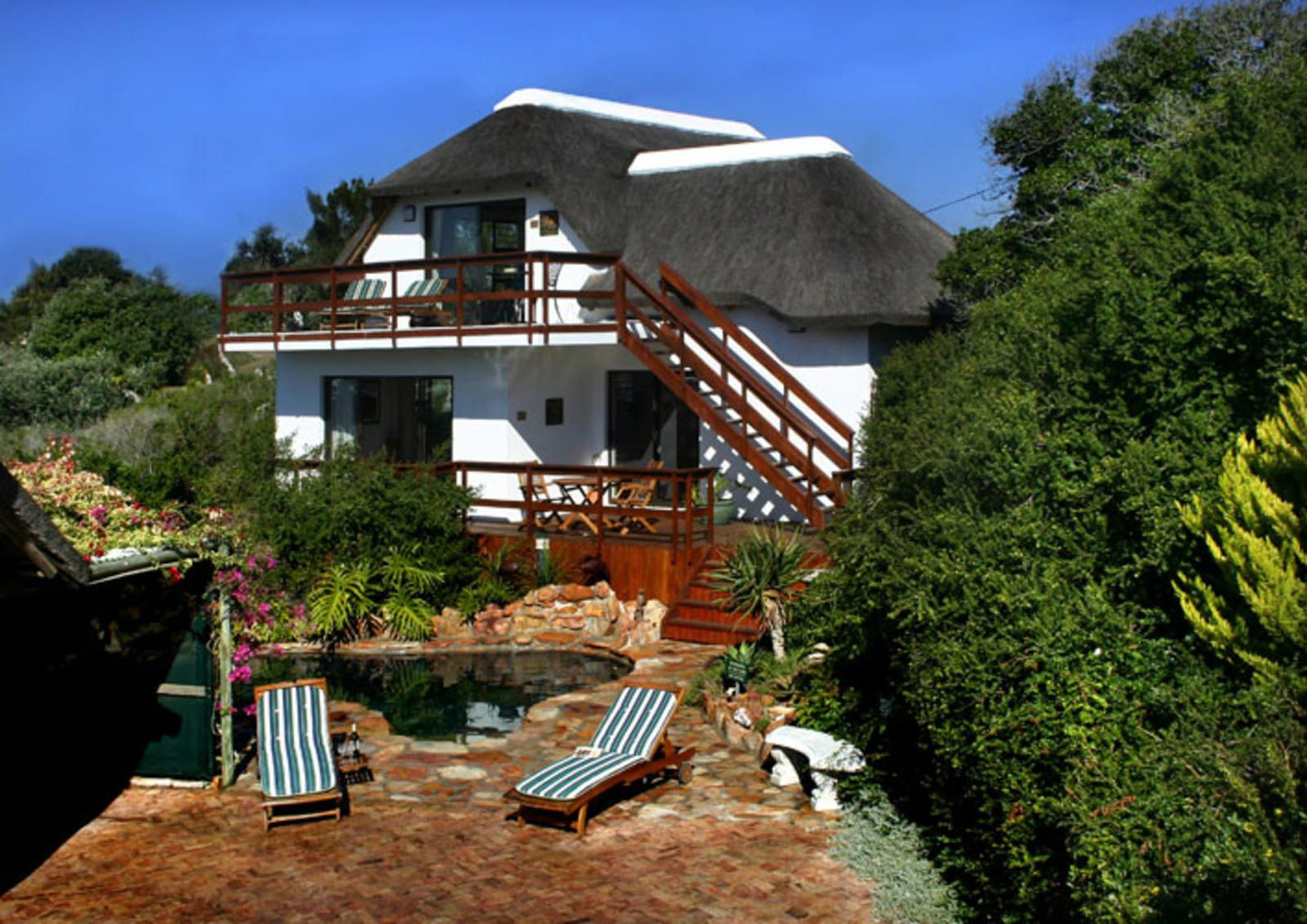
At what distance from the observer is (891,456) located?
12.8 meters

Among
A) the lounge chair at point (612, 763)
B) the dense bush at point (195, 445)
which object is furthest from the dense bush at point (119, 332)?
the lounge chair at point (612, 763)

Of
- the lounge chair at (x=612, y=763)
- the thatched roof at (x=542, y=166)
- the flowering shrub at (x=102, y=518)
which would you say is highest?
the thatched roof at (x=542, y=166)

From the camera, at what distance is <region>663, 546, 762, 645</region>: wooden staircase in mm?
15461

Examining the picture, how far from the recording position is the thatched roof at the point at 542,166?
22.4 meters

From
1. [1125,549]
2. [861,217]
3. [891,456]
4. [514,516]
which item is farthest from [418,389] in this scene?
[1125,549]

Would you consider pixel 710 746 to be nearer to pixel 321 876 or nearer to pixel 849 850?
pixel 849 850

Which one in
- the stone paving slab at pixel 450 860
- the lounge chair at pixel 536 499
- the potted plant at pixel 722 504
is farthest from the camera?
the potted plant at pixel 722 504

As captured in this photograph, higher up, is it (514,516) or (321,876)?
(514,516)

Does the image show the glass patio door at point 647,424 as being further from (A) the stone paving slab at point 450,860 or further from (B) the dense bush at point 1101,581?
(A) the stone paving slab at point 450,860

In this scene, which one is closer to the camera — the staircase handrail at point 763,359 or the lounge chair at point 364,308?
the staircase handrail at point 763,359

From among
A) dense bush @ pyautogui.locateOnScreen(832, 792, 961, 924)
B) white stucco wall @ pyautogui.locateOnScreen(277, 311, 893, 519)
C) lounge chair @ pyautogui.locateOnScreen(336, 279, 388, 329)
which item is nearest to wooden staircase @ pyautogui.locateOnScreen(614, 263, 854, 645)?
white stucco wall @ pyautogui.locateOnScreen(277, 311, 893, 519)

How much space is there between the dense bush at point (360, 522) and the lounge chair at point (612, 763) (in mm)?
6766

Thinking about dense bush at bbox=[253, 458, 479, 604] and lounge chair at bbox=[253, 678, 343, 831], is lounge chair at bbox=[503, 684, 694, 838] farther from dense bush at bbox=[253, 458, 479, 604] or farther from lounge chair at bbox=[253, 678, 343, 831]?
dense bush at bbox=[253, 458, 479, 604]

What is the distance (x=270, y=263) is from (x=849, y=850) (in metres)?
57.4
